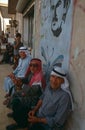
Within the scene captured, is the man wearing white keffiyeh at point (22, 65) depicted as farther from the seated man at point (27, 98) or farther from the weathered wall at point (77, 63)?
the weathered wall at point (77, 63)

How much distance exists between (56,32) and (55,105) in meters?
1.11

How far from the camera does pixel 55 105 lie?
7.57ft

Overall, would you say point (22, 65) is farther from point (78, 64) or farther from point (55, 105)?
point (78, 64)

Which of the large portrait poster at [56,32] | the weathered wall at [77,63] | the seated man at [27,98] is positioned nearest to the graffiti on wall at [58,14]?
the large portrait poster at [56,32]

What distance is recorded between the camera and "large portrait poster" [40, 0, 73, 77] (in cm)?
246

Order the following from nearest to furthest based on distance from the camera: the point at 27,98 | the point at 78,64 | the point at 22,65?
the point at 78,64 → the point at 27,98 → the point at 22,65

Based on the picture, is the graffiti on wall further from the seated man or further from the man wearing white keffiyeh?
the man wearing white keffiyeh

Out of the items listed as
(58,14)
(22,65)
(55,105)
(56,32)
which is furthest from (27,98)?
(22,65)

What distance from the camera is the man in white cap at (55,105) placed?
222 cm

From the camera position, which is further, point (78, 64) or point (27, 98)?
point (27, 98)

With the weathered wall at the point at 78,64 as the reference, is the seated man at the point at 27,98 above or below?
below

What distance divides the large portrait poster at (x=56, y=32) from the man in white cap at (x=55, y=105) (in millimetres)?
233

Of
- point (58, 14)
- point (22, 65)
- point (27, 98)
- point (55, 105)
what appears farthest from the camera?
point (22, 65)

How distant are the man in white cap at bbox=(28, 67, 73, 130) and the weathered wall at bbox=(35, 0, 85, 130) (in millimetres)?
92
